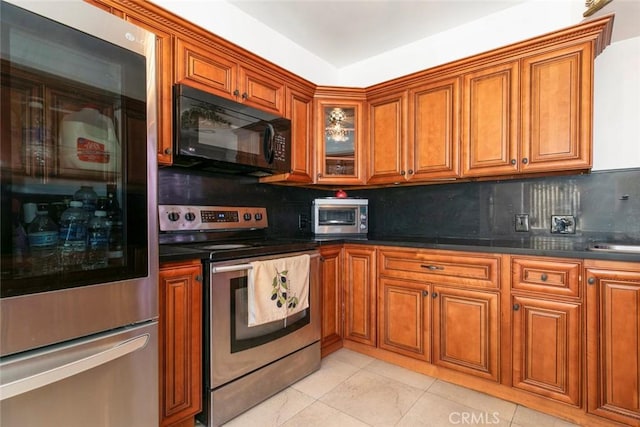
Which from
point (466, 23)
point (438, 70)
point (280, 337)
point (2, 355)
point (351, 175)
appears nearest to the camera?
point (2, 355)

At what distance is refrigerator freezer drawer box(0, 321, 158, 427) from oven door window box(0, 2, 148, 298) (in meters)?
0.21

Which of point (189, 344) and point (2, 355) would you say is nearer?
point (2, 355)

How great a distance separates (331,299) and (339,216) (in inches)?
29.1

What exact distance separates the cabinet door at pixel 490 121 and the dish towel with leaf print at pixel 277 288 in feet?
4.46

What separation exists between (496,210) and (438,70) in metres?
1.12

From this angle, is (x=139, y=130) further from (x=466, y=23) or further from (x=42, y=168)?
(x=466, y=23)

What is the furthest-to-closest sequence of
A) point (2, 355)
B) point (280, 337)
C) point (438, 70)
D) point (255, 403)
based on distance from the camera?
point (438, 70)
point (280, 337)
point (255, 403)
point (2, 355)

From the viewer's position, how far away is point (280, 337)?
6.27 feet

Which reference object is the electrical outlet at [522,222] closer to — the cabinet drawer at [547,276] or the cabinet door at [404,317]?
the cabinet drawer at [547,276]

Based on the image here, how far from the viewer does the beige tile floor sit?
1.65m

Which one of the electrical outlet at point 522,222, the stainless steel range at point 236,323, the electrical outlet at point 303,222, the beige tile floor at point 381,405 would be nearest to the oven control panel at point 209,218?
the stainless steel range at point 236,323

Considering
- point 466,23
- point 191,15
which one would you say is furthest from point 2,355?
point 466,23

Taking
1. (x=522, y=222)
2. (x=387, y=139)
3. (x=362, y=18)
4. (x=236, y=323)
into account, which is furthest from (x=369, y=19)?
(x=236, y=323)

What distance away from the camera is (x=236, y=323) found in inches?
66.1
